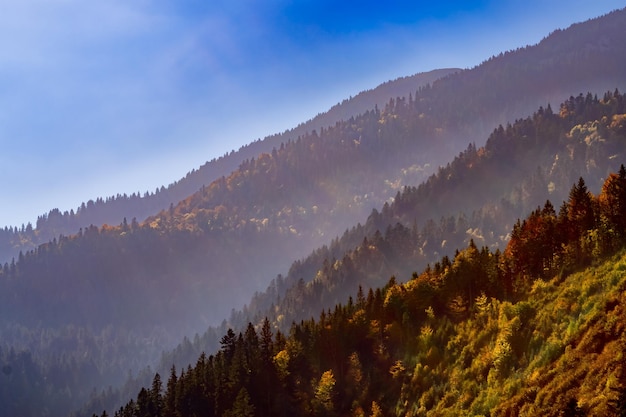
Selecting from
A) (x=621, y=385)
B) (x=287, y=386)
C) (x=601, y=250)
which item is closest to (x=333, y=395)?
(x=287, y=386)

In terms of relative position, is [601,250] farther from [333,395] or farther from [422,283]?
[333,395]

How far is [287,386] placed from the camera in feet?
435

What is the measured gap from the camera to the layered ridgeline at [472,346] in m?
75.2

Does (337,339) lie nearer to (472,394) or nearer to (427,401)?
(427,401)

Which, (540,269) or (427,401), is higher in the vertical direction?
(540,269)

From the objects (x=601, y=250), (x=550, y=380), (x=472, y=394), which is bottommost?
(x=472, y=394)

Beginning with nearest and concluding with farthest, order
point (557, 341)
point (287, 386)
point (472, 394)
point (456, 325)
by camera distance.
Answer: point (557, 341) < point (472, 394) < point (456, 325) < point (287, 386)

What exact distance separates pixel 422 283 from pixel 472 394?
4715cm

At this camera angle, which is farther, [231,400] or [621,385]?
Answer: [231,400]

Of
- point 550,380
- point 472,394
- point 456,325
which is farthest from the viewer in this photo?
Answer: point 456,325

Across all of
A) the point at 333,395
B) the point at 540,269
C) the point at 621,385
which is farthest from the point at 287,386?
the point at 621,385

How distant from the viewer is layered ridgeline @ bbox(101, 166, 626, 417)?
2963 inches

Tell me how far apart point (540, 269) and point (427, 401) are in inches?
1482

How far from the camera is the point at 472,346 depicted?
4161 inches
